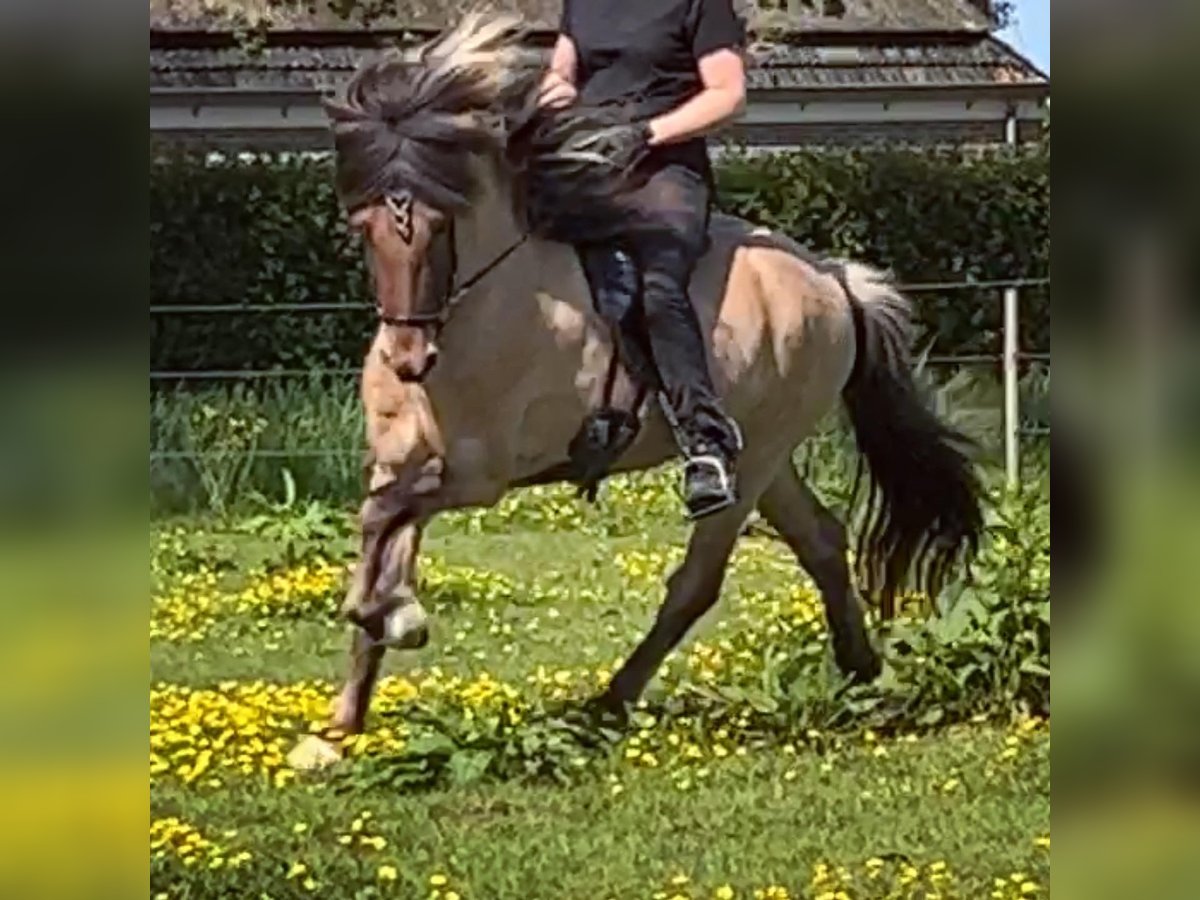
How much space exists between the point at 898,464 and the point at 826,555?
197mm

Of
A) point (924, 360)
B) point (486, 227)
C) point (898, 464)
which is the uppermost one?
point (486, 227)

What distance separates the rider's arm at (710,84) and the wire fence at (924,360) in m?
0.59

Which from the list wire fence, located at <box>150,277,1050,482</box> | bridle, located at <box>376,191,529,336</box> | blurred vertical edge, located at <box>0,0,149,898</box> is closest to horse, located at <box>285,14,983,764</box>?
bridle, located at <box>376,191,529,336</box>

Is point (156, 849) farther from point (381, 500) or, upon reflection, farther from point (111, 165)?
point (111, 165)

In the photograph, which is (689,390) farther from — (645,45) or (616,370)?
(645,45)

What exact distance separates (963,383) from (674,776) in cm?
86

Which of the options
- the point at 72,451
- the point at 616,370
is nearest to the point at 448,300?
the point at 616,370

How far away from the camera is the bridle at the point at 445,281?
99.9 inches

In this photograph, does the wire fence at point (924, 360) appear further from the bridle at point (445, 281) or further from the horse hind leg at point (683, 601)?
the horse hind leg at point (683, 601)

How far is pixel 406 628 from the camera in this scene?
2725mm

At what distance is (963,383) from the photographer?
3156 mm

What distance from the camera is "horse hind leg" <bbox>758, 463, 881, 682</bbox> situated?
2.95 meters

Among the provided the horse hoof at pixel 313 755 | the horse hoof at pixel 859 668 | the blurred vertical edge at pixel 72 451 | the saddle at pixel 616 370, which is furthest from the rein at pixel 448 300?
the blurred vertical edge at pixel 72 451

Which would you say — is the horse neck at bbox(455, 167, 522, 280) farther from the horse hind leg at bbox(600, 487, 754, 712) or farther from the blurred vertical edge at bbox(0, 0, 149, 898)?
the blurred vertical edge at bbox(0, 0, 149, 898)
